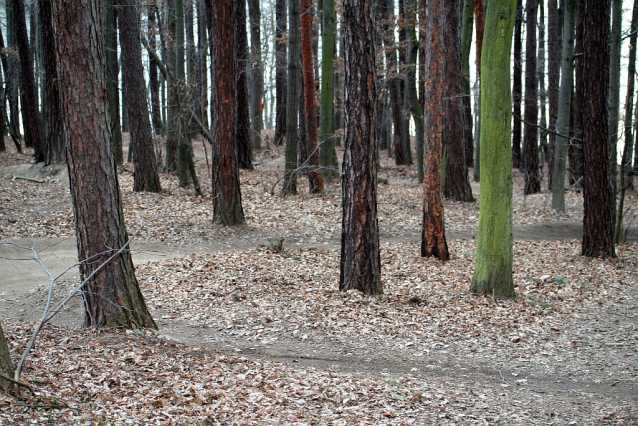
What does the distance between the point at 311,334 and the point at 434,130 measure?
493 cm

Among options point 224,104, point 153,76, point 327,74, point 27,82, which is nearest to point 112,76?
point 224,104

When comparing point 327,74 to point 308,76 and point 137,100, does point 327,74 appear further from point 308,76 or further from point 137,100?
point 137,100

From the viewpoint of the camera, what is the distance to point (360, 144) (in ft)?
23.5

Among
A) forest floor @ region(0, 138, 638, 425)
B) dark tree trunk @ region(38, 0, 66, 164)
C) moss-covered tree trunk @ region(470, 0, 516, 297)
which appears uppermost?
dark tree trunk @ region(38, 0, 66, 164)

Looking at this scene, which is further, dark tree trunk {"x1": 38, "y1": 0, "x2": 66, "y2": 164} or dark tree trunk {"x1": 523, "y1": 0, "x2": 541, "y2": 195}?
dark tree trunk {"x1": 523, "y1": 0, "x2": 541, "y2": 195}

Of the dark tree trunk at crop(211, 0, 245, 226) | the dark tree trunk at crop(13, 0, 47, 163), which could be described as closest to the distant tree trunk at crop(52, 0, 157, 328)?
the dark tree trunk at crop(211, 0, 245, 226)

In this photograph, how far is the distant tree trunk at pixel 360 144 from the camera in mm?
7023

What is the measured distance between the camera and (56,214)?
1159 cm

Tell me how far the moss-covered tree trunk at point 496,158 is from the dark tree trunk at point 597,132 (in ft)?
11.9

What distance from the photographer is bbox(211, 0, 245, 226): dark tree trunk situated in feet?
35.3

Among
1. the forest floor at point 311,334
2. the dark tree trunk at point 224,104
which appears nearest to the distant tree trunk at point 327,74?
the forest floor at point 311,334

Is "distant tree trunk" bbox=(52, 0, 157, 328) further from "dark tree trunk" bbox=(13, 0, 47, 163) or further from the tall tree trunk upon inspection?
"dark tree trunk" bbox=(13, 0, 47, 163)

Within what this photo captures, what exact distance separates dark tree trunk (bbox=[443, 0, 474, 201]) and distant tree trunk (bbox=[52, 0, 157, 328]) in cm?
1162

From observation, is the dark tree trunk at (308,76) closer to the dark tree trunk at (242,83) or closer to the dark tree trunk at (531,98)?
the dark tree trunk at (242,83)
